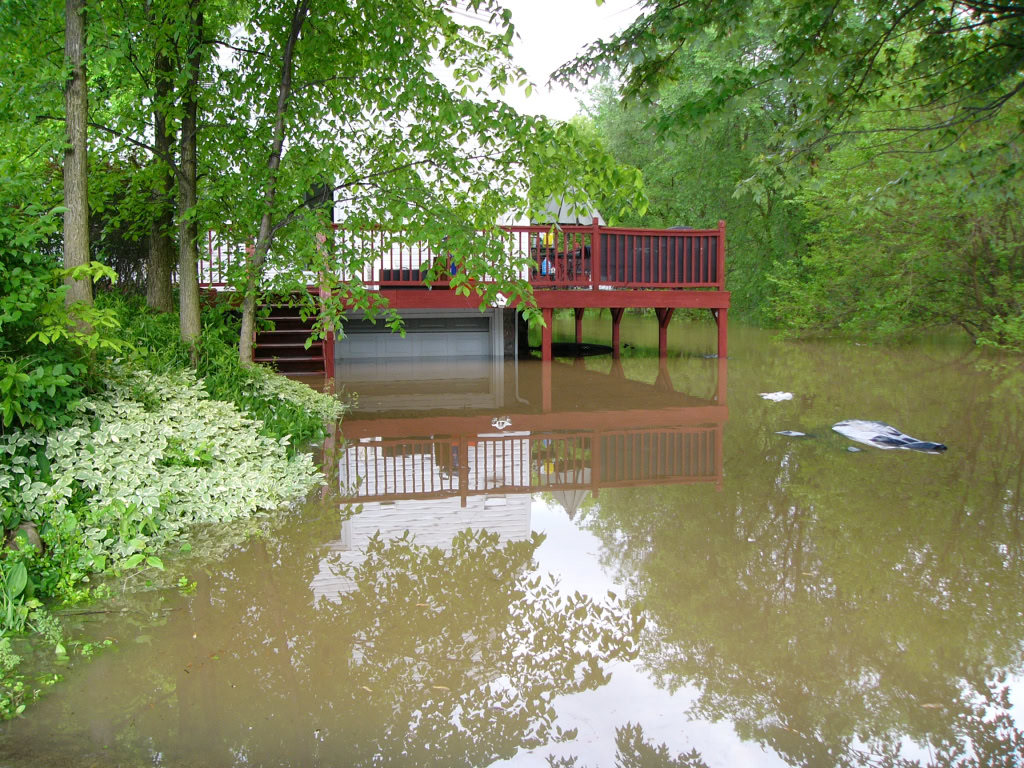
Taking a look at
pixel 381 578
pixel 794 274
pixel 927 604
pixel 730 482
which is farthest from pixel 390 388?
pixel 794 274

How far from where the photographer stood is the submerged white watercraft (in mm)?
7363

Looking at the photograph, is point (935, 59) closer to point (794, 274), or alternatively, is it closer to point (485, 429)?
point (485, 429)

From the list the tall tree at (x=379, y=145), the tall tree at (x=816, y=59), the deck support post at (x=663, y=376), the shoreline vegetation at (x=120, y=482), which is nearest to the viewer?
the shoreline vegetation at (x=120, y=482)

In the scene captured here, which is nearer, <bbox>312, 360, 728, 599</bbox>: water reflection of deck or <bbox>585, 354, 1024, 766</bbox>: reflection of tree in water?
<bbox>585, 354, 1024, 766</bbox>: reflection of tree in water

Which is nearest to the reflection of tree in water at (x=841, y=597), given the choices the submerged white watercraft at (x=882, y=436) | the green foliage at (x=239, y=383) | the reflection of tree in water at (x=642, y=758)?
the reflection of tree in water at (x=642, y=758)

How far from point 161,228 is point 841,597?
30.3ft

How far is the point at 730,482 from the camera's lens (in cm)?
635

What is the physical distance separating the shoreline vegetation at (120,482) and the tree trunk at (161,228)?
11.0 ft

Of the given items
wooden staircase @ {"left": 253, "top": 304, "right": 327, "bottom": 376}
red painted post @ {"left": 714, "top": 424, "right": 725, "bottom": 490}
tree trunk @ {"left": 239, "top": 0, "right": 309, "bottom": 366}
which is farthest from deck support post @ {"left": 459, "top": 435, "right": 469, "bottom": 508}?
wooden staircase @ {"left": 253, "top": 304, "right": 327, "bottom": 376}

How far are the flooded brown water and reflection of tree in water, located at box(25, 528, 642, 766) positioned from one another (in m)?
0.01

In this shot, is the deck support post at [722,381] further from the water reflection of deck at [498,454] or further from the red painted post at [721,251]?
the red painted post at [721,251]

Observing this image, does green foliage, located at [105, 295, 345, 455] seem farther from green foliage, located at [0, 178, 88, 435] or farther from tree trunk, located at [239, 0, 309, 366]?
green foliage, located at [0, 178, 88, 435]

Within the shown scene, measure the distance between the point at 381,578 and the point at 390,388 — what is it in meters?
7.75

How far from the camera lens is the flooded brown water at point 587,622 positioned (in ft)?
9.04
